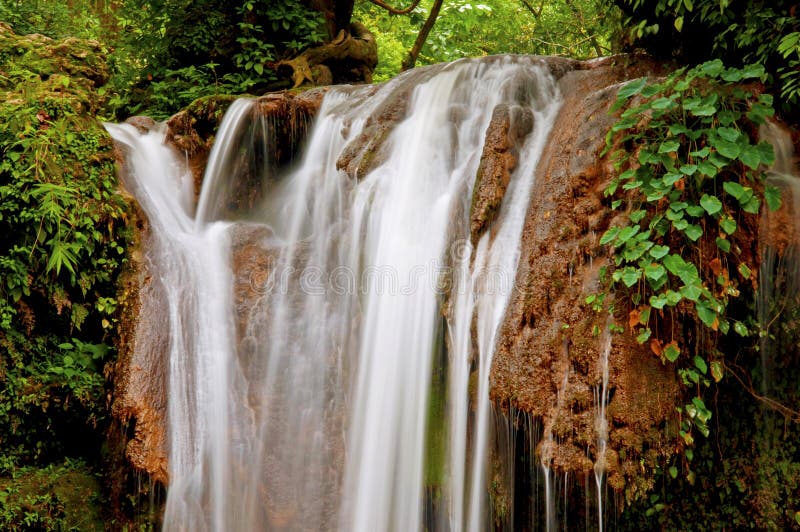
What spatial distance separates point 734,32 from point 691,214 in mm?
1995

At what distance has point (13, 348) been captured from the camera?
5.18 meters

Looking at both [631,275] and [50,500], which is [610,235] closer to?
[631,275]

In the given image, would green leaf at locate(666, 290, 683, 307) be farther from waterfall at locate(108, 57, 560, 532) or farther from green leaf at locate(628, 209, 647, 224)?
waterfall at locate(108, 57, 560, 532)

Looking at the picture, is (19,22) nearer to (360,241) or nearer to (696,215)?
(360,241)

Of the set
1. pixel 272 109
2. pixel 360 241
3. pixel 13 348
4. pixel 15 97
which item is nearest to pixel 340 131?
pixel 272 109

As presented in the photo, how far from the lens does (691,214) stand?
3.79 meters

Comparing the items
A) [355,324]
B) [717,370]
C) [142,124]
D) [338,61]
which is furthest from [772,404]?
[338,61]

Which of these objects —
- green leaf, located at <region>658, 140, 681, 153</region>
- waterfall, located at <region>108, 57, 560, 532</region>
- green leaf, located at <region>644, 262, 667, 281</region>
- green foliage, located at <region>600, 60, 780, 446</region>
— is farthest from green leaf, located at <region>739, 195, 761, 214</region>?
waterfall, located at <region>108, 57, 560, 532</region>

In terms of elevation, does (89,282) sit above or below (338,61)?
below

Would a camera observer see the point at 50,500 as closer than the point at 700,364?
No

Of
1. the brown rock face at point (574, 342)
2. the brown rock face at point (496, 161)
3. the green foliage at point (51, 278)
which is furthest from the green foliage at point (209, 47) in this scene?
the brown rock face at point (574, 342)

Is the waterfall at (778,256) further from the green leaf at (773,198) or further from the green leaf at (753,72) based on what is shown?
the green leaf at (753,72)

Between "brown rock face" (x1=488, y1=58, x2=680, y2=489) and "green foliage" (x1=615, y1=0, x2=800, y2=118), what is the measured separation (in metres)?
0.87

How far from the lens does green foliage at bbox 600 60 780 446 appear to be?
376 centimetres
